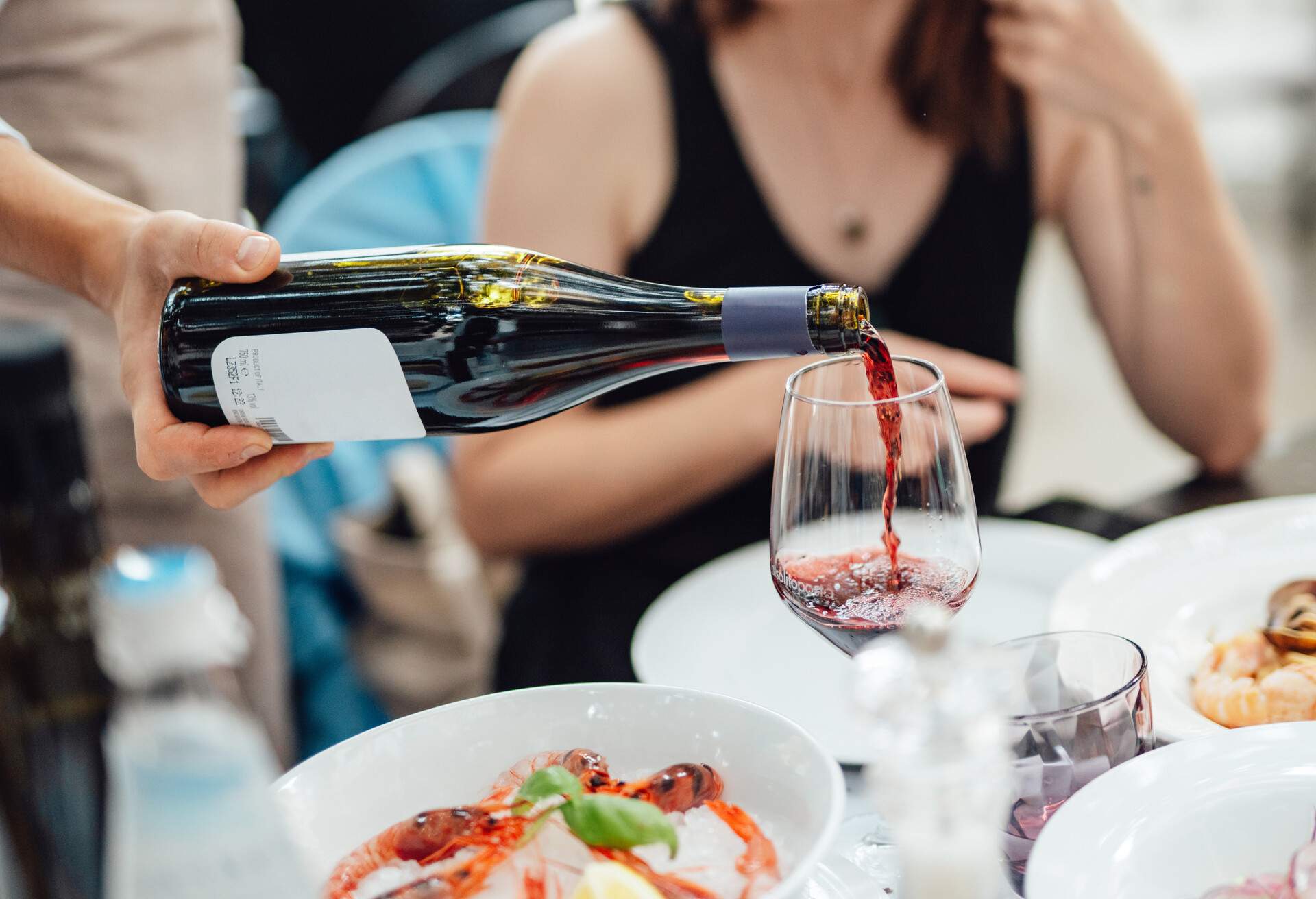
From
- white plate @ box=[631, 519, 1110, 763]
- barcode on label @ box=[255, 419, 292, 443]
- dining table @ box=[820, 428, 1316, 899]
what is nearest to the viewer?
barcode on label @ box=[255, 419, 292, 443]

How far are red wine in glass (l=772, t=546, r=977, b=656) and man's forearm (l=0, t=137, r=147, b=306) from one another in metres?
0.48

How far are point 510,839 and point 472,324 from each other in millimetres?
336

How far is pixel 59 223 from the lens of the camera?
2.65 ft

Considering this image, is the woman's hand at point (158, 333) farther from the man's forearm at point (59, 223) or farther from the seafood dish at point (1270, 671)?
the seafood dish at point (1270, 671)

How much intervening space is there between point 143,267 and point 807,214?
32.2 inches

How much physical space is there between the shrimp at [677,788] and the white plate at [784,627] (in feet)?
0.50

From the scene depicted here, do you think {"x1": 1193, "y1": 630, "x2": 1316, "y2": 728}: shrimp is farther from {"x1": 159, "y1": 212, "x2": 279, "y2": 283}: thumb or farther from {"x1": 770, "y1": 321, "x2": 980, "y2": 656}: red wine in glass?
{"x1": 159, "y1": 212, "x2": 279, "y2": 283}: thumb

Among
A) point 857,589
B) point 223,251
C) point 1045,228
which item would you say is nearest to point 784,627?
point 857,589

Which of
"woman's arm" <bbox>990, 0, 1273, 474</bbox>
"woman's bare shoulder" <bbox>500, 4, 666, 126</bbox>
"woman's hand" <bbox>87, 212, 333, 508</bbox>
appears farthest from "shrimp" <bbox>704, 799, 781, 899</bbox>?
"woman's bare shoulder" <bbox>500, 4, 666, 126</bbox>

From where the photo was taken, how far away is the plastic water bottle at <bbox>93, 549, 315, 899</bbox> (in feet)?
1.16

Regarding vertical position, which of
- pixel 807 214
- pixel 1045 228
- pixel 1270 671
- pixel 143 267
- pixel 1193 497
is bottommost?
pixel 1045 228

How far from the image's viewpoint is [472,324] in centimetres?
73

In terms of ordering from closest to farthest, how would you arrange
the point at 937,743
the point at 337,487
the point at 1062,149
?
1. the point at 937,743
2. the point at 1062,149
3. the point at 337,487

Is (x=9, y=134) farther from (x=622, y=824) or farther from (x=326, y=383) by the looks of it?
(x=622, y=824)
